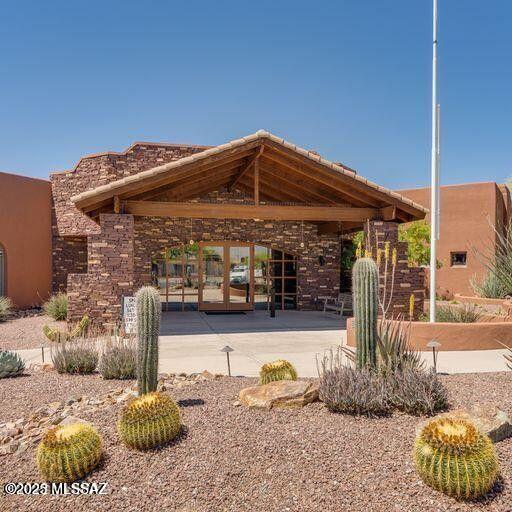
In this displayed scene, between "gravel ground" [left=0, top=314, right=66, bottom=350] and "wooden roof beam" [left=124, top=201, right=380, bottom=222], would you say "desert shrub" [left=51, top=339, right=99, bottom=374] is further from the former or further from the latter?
"wooden roof beam" [left=124, top=201, right=380, bottom=222]

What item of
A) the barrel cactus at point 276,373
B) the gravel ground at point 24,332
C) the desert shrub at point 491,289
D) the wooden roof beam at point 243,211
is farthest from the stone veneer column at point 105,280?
the desert shrub at point 491,289

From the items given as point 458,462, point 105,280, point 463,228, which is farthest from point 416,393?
point 463,228

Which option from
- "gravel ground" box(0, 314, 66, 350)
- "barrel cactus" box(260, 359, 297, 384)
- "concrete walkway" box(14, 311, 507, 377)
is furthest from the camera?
"gravel ground" box(0, 314, 66, 350)

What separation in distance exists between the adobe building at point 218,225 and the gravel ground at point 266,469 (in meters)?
6.56

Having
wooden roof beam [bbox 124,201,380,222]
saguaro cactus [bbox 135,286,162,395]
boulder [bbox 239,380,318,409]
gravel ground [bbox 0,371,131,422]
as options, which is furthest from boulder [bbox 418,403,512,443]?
wooden roof beam [bbox 124,201,380,222]

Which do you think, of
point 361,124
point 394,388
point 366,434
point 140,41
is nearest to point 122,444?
point 366,434

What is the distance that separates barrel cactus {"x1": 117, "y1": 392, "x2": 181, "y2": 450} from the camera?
3898mm

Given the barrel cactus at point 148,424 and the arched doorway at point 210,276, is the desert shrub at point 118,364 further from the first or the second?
the arched doorway at point 210,276

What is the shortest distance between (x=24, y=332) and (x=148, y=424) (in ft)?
29.3

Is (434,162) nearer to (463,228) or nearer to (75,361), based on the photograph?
(75,361)

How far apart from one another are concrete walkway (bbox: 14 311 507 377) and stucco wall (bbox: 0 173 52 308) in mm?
5760

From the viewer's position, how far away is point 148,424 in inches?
154

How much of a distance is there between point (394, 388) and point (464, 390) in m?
1.40

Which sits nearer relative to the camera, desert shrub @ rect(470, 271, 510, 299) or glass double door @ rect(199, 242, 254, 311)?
desert shrub @ rect(470, 271, 510, 299)
